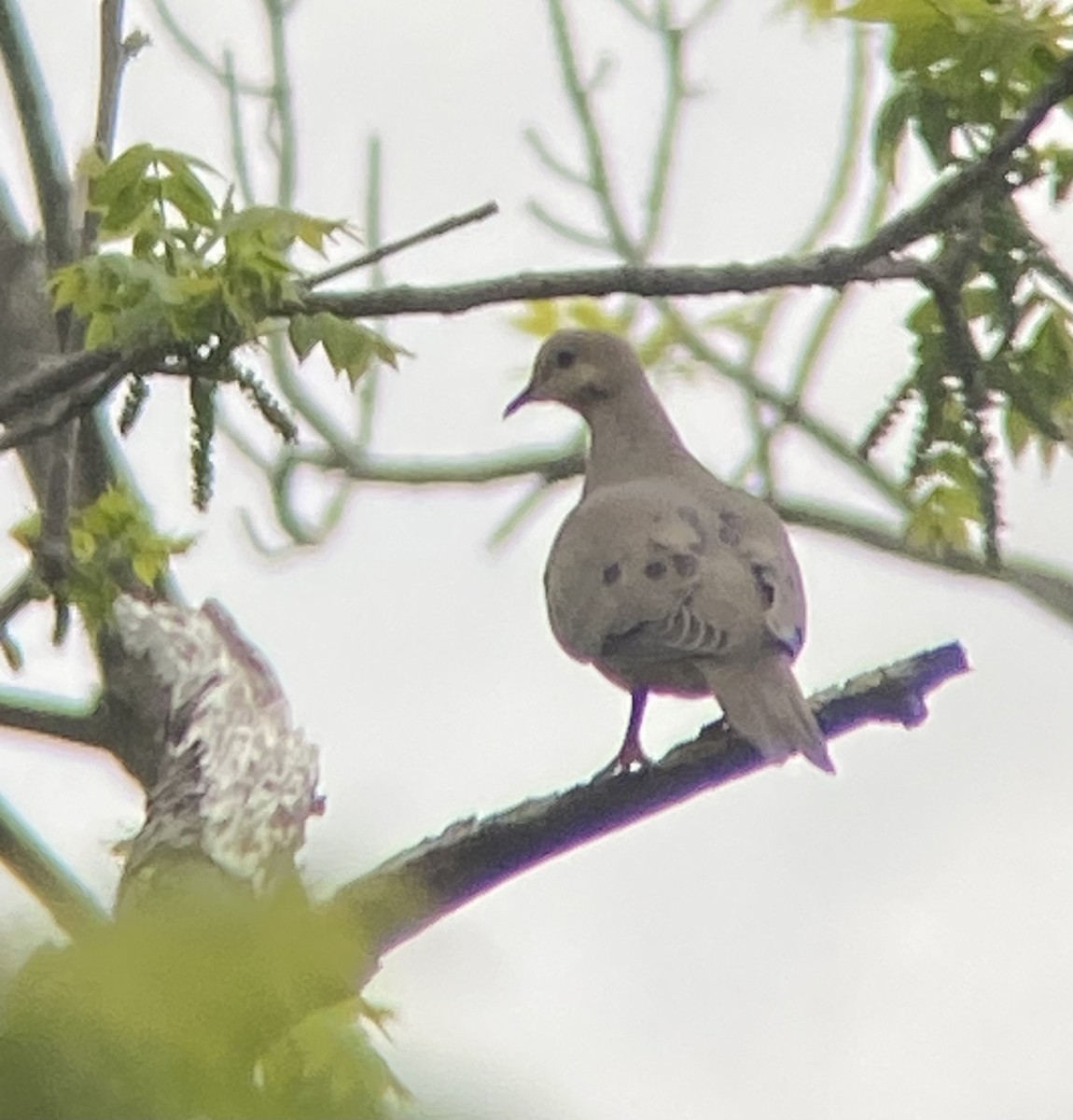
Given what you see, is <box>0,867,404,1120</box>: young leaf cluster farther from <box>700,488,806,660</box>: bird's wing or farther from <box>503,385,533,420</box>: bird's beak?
<box>503,385,533,420</box>: bird's beak

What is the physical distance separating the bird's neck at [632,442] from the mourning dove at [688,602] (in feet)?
0.23

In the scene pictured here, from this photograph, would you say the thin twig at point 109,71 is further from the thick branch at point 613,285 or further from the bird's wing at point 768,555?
the bird's wing at point 768,555

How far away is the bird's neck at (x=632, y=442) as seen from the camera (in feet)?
7.43

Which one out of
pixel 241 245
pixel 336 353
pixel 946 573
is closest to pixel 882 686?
pixel 336 353

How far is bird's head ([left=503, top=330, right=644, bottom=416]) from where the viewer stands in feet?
7.94

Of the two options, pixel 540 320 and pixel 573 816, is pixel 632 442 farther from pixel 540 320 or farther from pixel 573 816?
pixel 573 816

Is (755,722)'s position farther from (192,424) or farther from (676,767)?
(192,424)

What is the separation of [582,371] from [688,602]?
27.8 inches

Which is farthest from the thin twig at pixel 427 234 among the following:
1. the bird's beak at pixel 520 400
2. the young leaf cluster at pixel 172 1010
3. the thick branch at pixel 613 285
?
the bird's beak at pixel 520 400

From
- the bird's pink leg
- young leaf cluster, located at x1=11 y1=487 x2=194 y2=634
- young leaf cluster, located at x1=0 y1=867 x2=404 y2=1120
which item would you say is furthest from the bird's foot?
young leaf cluster, located at x1=0 y1=867 x2=404 y2=1120

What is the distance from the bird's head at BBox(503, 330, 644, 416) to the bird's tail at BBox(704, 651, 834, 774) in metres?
0.72

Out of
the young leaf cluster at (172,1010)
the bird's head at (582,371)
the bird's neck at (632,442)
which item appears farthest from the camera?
the bird's head at (582,371)

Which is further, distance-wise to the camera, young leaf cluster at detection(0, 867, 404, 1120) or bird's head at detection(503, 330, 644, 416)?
bird's head at detection(503, 330, 644, 416)

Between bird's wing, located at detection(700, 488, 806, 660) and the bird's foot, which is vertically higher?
bird's wing, located at detection(700, 488, 806, 660)
